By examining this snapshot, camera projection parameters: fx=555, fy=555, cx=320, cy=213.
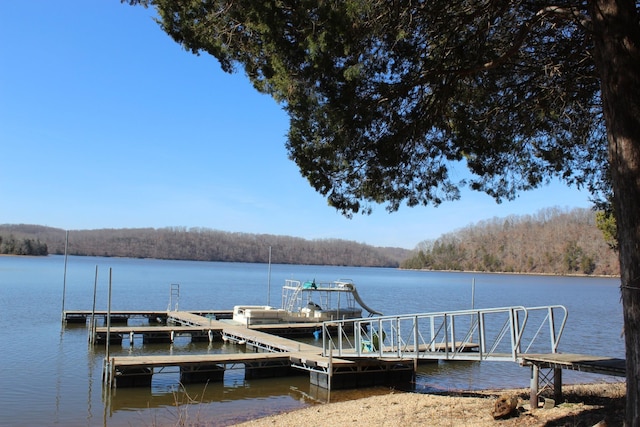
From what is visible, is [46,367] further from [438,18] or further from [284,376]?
[438,18]

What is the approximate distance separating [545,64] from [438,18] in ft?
6.73

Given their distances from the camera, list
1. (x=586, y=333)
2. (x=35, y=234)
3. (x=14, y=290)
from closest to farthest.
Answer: (x=586, y=333)
(x=14, y=290)
(x=35, y=234)

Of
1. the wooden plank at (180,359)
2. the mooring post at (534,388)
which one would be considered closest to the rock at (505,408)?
the mooring post at (534,388)

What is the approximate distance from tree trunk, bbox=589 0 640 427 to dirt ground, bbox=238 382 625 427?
1134 millimetres

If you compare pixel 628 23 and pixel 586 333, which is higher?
pixel 628 23

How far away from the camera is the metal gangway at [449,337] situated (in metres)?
10.4

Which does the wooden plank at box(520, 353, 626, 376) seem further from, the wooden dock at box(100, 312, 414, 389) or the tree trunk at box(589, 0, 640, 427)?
the wooden dock at box(100, 312, 414, 389)

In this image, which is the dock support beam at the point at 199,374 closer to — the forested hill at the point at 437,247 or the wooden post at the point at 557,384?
the wooden post at the point at 557,384

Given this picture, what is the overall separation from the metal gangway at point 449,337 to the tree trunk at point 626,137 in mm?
4208

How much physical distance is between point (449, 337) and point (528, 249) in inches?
5328

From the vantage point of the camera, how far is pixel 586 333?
2961cm

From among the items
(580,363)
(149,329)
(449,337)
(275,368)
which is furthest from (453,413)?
(149,329)

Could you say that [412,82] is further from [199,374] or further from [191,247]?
[191,247]

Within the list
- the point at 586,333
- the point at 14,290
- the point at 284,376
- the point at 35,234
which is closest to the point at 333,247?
the point at 35,234
